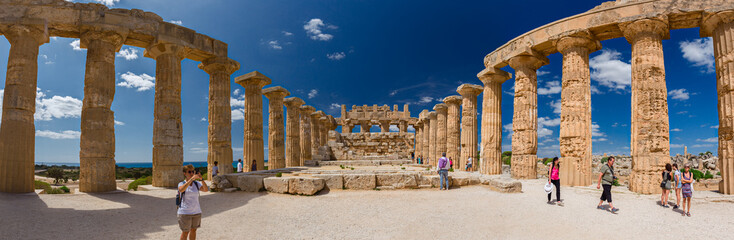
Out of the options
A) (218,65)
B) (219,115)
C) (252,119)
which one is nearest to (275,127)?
(252,119)

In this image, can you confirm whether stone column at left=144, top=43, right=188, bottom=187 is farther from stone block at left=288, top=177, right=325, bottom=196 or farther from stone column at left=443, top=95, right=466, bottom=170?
stone column at left=443, top=95, right=466, bottom=170

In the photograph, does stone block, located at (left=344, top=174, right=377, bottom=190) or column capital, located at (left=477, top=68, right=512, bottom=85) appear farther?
column capital, located at (left=477, top=68, right=512, bottom=85)

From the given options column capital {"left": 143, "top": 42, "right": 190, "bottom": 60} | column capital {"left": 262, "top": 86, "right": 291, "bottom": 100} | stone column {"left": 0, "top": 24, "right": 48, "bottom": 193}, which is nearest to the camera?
stone column {"left": 0, "top": 24, "right": 48, "bottom": 193}

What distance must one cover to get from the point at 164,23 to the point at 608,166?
1591 centimetres

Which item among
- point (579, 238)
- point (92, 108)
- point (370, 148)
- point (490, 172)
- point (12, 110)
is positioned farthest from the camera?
point (370, 148)

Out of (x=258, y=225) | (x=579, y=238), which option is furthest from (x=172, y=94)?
(x=579, y=238)

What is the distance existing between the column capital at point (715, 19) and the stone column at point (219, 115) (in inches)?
752

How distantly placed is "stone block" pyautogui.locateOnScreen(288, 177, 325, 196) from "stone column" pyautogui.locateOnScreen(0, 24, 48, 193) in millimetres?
8130

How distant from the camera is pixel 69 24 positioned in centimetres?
1187

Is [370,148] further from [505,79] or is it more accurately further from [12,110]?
[12,110]

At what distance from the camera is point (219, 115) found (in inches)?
654

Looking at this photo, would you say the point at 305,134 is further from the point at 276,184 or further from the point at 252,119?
the point at 276,184

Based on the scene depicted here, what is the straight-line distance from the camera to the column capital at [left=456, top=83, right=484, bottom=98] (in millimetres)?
20312

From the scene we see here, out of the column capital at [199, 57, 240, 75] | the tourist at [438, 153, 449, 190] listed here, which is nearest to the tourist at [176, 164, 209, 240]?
the tourist at [438, 153, 449, 190]
